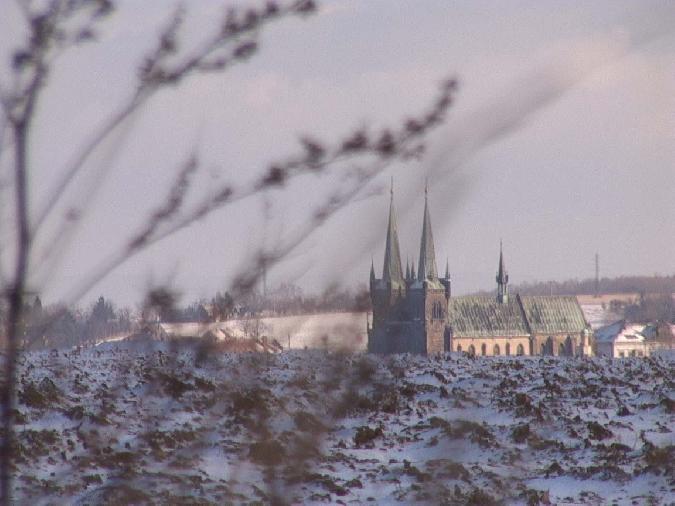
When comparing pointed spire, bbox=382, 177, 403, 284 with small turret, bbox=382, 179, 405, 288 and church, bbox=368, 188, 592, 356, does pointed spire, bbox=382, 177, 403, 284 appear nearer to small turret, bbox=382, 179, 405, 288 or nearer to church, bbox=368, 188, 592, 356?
small turret, bbox=382, 179, 405, 288

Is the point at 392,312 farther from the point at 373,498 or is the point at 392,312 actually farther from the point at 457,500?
the point at 373,498

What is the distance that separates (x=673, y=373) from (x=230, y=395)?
2363 cm

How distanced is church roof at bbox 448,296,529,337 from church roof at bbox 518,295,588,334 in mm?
1582

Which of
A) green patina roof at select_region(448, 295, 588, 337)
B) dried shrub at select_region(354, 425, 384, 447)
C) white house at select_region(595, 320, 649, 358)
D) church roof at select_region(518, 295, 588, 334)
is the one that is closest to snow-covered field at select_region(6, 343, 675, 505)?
dried shrub at select_region(354, 425, 384, 447)

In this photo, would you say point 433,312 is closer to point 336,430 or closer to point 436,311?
point 436,311

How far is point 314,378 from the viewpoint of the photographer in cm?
334

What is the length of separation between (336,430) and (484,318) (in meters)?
111

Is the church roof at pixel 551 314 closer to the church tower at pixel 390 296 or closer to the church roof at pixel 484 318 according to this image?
the church roof at pixel 484 318

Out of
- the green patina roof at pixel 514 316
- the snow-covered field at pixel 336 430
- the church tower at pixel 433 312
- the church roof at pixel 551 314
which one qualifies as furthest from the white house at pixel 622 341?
the snow-covered field at pixel 336 430

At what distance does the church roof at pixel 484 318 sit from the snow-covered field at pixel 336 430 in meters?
83.5

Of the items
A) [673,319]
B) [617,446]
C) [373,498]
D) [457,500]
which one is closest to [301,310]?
[457,500]

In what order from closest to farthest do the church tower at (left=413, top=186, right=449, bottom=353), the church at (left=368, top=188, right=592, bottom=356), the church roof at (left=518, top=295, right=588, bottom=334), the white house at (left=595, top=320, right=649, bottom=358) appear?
the church tower at (left=413, top=186, right=449, bottom=353) < the church at (left=368, top=188, right=592, bottom=356) < the church roof at (left=518, top=295, right=588, bottom=334) < the white house at (left=595, top=320, right=649, bottom=358)

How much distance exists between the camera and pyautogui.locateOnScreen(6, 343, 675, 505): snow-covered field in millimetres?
3568

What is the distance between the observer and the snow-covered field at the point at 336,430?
3.57m
